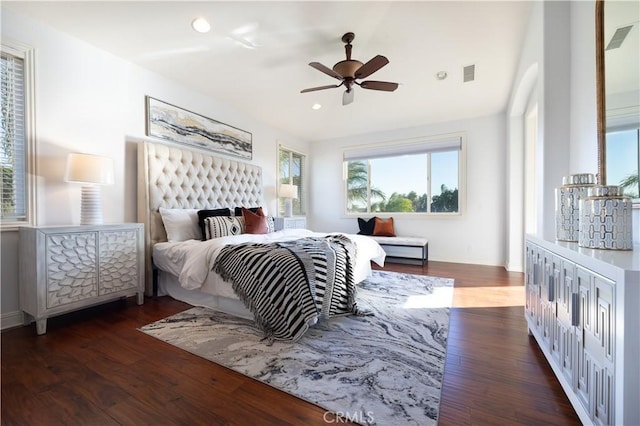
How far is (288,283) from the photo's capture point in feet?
6.63

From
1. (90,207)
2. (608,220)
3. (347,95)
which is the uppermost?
(347,95)

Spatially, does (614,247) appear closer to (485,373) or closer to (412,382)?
(485,373)

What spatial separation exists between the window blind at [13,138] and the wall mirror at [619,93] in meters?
4.30

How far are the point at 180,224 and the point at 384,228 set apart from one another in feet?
12.0

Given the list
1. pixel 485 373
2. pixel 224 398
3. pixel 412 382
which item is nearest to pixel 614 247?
pixel 485 373

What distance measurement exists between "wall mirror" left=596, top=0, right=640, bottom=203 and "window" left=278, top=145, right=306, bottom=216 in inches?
180

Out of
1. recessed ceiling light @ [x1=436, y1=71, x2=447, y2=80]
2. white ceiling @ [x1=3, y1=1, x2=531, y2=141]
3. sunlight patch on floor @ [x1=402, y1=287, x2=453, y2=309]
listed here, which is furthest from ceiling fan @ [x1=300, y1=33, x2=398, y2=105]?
sunlight patch on floor @ [x1=402, y1=287, x2=453, y2=309]

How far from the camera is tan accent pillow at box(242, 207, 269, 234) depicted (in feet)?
11.5

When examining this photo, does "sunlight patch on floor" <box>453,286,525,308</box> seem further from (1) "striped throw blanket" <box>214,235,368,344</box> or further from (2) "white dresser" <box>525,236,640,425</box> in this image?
(1) "striped throw blanket" <box>214,235,368,344</box>

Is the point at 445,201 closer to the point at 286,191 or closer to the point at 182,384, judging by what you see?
the point at 286,191

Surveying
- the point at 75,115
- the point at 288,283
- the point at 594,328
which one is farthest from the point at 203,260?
the point at 594,328

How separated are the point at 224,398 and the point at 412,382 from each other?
1009mm

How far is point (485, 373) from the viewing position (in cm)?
158

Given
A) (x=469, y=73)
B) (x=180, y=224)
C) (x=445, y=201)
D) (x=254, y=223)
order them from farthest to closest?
(x=445, y=201) < (x=254, y=223) < (x=469, y=73) < (x=180, y=224)
